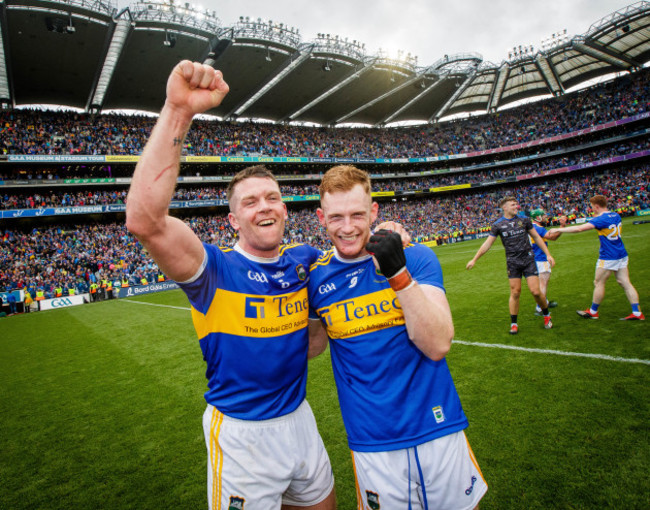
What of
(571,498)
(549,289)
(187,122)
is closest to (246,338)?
(187,122)

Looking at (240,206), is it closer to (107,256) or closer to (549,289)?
(549,289)

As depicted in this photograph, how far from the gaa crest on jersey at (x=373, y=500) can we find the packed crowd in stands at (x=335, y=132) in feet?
128

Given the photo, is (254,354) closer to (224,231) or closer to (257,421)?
(257,421)

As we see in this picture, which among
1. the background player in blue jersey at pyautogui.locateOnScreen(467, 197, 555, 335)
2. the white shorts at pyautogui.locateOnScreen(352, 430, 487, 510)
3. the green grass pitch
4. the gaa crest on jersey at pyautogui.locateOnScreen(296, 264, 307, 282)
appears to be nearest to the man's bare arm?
the gaa crest on jersey at pyautogui.locateOnScreen(296, 264, 307, 282)

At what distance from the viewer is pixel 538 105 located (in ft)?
172

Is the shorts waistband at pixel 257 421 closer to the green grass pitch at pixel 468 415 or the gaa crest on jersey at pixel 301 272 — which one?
the gaa crest on jersey at pixel 301 272

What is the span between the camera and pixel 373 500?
186 cm

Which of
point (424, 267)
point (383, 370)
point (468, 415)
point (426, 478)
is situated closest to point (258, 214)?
point (424, 267)

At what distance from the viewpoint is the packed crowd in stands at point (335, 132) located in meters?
32.2

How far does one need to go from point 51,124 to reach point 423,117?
160 ft

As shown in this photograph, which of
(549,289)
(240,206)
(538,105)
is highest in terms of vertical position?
(538,105)

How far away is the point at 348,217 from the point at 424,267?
1.72 ft

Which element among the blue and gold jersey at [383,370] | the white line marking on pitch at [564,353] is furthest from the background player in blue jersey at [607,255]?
the blue and gold jersey at [383,370]

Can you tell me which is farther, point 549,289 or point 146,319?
point 146,319
